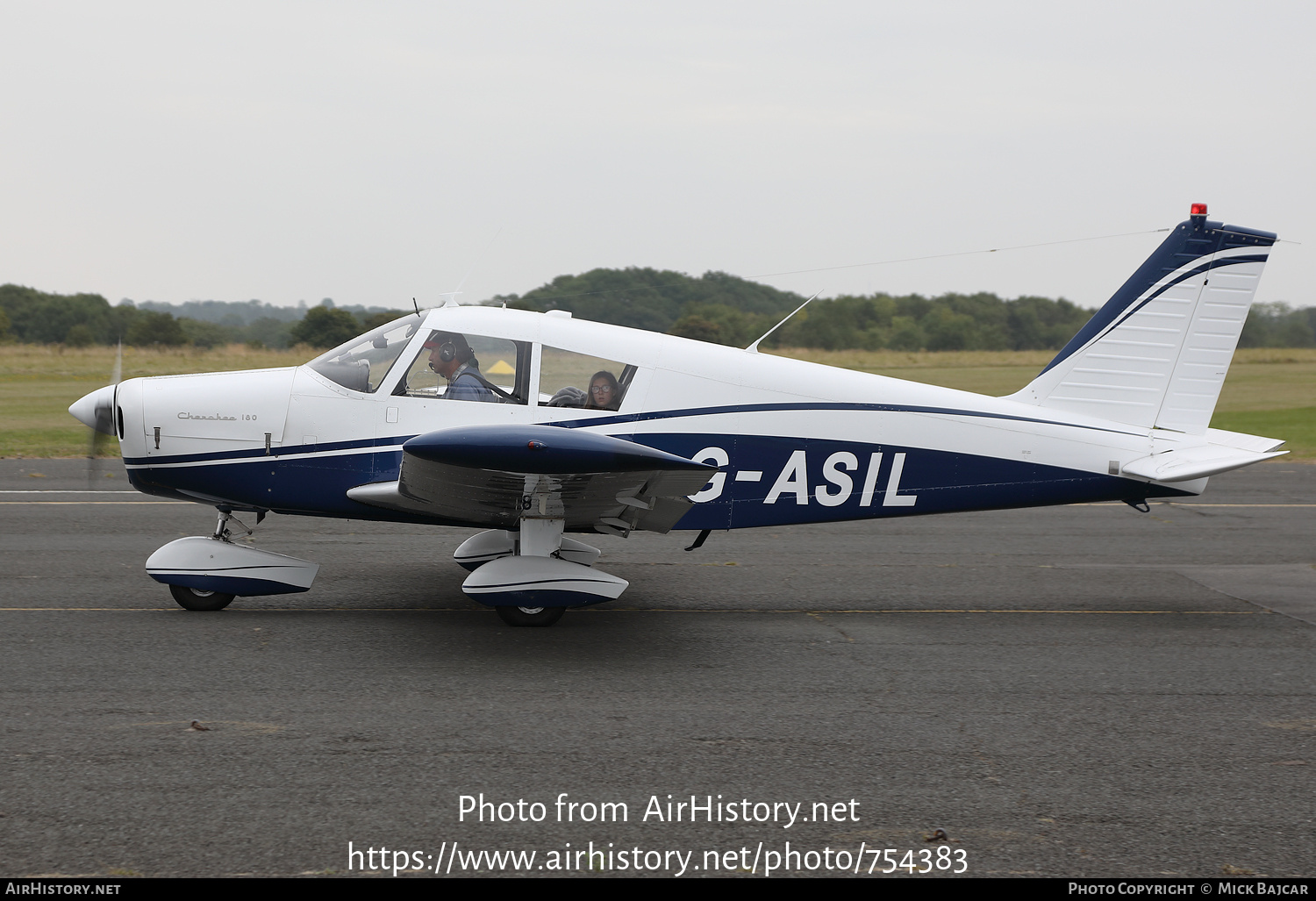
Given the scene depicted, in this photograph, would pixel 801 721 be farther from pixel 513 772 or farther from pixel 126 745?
pixel 126 745

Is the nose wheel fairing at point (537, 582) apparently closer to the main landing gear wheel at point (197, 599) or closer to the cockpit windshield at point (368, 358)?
the cockpit windshield at point (368, 358)

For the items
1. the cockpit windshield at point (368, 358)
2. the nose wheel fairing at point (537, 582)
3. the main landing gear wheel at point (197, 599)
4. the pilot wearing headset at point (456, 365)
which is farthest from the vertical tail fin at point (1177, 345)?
the main landing gear wheel at point (197, 599)

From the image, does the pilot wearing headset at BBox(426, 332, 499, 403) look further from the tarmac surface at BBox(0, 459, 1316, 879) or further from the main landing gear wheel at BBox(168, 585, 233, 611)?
the main landing gear wheel at BBox(168, 585, 233, 611)

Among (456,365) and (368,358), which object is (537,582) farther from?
(368,358)

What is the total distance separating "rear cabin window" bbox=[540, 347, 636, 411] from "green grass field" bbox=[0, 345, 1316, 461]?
25.3 feet

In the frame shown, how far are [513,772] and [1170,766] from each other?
2917 millimetres

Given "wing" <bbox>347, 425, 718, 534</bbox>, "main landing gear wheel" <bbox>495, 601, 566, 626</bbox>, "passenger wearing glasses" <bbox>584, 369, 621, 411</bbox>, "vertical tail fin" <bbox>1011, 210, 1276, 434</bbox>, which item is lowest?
"main landing gear wheel" <bbox>495, 601, 566, 626</bbox>

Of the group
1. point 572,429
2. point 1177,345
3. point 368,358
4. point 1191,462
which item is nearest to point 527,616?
point 572,429

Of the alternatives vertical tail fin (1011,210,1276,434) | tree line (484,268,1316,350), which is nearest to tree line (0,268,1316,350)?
tree line (484,268,1316,350)

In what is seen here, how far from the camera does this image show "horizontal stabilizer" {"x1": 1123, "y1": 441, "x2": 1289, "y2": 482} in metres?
7.19

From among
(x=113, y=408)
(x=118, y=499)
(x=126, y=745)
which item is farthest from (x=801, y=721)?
(x=118, y=499)

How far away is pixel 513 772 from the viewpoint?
4.45m

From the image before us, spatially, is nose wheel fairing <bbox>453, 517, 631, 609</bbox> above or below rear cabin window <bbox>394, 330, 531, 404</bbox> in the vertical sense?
below

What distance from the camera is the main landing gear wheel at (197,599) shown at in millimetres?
7098
